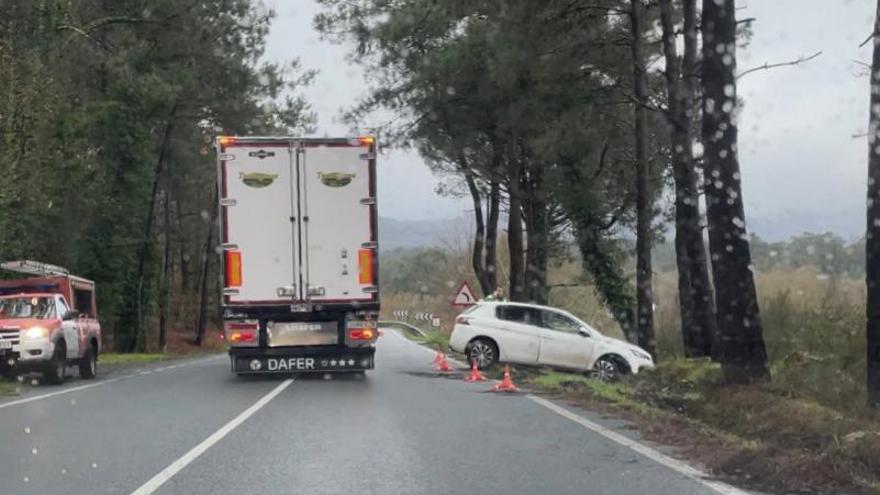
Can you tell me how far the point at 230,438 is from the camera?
10.9m

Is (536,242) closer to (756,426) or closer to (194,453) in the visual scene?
(756,426)

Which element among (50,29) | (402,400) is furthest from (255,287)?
(50,29)

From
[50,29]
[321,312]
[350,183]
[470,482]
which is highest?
[50,29]

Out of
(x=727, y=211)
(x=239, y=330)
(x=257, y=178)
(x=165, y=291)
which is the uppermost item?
(x=257, y=178)

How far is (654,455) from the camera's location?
9641 millimetres

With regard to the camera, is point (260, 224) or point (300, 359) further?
point (300, 359)

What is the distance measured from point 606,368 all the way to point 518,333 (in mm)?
2038

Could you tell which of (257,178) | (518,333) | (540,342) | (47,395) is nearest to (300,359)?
(257,178)

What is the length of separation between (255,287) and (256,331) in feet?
3.00

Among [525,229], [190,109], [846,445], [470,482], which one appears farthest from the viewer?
[190,109]

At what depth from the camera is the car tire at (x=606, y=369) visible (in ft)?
67.1

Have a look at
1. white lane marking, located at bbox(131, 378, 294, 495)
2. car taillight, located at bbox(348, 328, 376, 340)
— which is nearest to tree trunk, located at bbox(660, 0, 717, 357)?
car taillight, located at bbox(348, 328, 376, 340)

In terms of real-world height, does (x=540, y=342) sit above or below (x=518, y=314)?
below

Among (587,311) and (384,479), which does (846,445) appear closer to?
(384,479)
